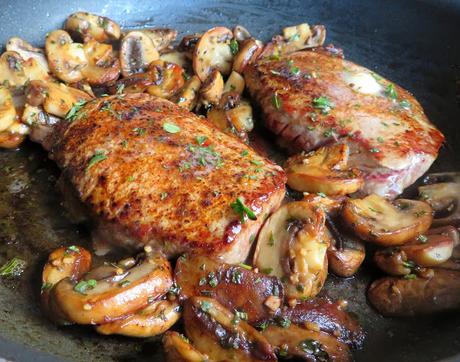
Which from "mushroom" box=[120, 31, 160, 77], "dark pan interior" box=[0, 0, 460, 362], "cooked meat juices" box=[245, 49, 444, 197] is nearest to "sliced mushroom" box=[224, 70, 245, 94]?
"cooked meat juices" box=[245, 49, 444, 197]

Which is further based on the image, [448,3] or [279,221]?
[448,3]

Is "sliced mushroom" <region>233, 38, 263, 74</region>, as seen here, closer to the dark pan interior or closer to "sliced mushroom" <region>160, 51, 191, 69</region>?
"sliced mushroom" <region>160, 51, 191, 69</region>

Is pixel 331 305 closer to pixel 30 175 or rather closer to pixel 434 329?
pixel 434 329

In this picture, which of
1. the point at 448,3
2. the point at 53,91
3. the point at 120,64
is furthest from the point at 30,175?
the point at 448,3

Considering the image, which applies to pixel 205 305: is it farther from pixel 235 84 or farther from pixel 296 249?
pixel 235 84

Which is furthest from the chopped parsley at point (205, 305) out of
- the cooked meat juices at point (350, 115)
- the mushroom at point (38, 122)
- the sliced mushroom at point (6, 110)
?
the sliced mushroom at point (6, 110)

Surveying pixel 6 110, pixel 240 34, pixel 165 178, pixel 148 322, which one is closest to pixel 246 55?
pixel 240 34
